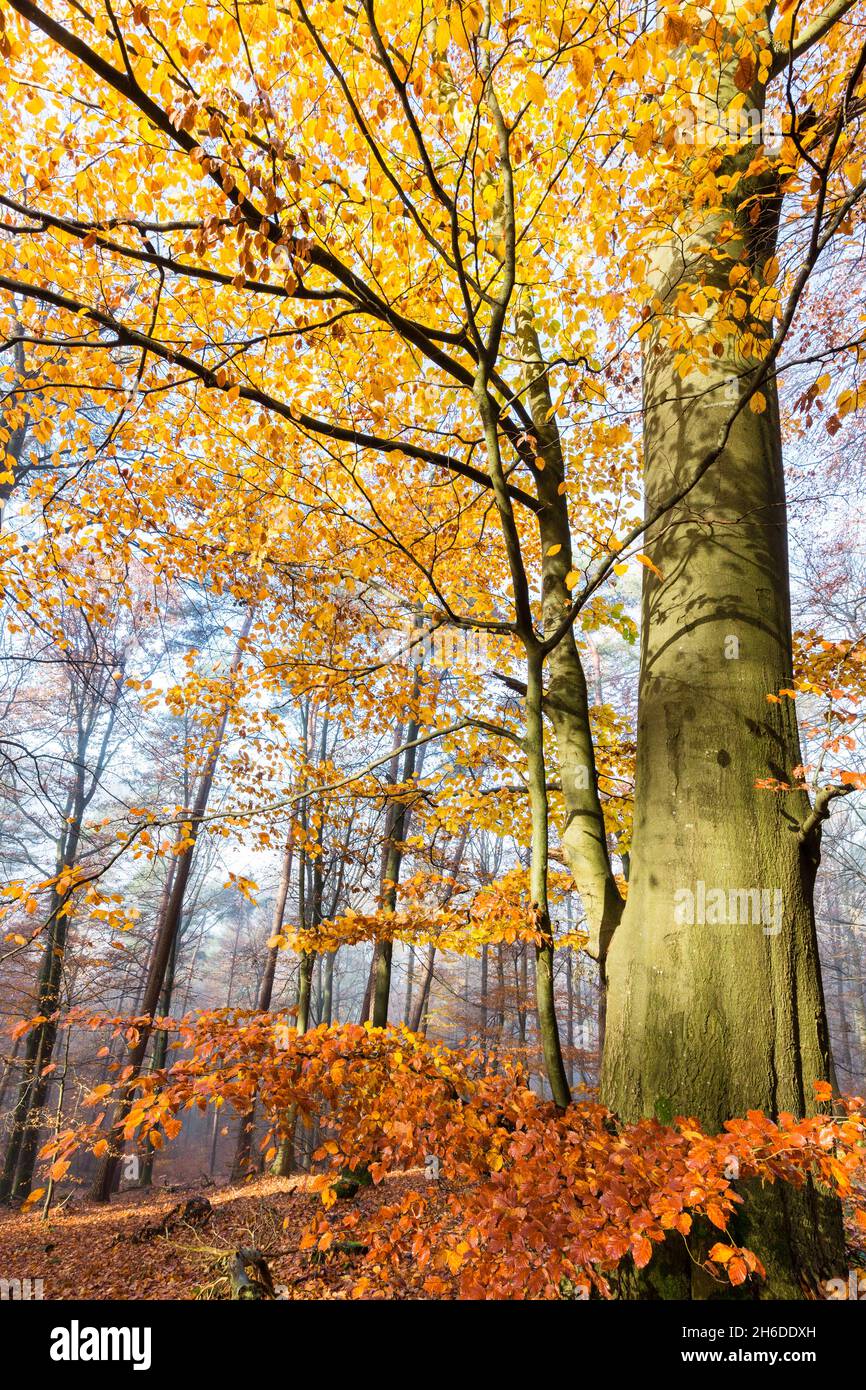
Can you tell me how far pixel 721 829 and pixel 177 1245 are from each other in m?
6.49

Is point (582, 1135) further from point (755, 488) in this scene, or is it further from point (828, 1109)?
point (755, 488)

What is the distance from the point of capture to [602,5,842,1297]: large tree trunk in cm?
226

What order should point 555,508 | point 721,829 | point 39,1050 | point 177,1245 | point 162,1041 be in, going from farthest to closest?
point 162,1041 → point 39,1050 → point 177,1245 → point 555,508 → point 721,829

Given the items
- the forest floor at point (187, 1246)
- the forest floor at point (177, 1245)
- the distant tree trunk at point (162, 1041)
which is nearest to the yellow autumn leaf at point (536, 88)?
the forest floor at point (187, 1246)

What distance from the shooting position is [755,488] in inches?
120

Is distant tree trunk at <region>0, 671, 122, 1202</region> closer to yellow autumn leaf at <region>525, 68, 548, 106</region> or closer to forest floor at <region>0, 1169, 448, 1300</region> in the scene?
forest floor at <region>0, 1169, 448, 1300</region>

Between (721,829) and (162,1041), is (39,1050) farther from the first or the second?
(721,829)

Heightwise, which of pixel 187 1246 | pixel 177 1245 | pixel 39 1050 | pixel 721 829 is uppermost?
pixel 721 829

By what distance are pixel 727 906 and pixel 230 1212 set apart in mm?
9536

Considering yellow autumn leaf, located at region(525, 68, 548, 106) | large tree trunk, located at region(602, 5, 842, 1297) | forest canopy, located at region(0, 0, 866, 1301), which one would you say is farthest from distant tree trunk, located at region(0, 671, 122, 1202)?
yellow autumn leaf, located at region(525, 68, 548, 106)

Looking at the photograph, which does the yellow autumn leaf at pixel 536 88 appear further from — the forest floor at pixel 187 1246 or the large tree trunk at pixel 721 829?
the forest floor at pixel 187 1246

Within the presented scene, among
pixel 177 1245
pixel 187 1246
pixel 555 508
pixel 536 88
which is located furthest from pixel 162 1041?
pixel 536 88

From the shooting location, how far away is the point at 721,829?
253 cm
